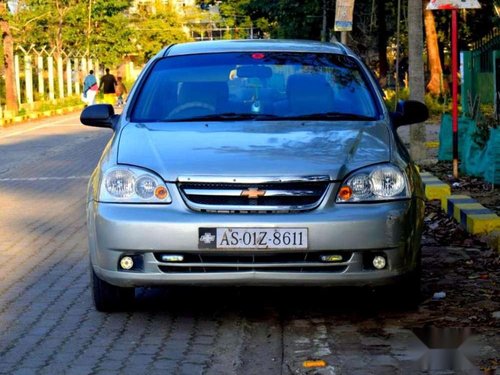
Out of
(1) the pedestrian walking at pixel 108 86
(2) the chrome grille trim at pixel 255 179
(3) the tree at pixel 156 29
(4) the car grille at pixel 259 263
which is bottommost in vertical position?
(3) the tree at pixel 156 29

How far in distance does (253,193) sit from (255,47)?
78.5 inches

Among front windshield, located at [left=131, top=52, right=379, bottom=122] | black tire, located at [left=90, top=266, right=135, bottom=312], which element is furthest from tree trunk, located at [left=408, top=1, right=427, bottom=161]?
black tire, located at [left=90, top=266, right=135, bottom=312]

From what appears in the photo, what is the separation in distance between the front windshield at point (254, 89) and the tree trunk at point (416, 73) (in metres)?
8.52

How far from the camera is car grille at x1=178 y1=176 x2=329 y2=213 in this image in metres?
6.27

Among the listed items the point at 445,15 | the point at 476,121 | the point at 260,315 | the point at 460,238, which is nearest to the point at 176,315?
the point at 260,315

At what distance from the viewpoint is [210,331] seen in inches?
255

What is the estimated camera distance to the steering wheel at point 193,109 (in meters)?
7.43

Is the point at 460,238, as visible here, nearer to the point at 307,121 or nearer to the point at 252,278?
the point at 307,121

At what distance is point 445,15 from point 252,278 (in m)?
42.9

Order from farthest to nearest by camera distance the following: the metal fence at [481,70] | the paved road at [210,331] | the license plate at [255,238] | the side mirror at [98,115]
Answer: the metal fence at [481,70], the side mirror at [98,115], the license plate at [255,238], the paved road at [210,331]

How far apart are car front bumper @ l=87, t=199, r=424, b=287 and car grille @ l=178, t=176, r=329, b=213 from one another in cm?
5

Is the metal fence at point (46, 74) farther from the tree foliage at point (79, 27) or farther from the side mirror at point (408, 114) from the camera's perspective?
the side mirror at point (408, 114)

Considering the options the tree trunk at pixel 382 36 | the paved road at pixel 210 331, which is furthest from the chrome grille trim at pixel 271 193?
the tree trunk at pixel 382 36

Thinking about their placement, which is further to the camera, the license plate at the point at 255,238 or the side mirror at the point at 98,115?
the side mirror at the point at 98,115
